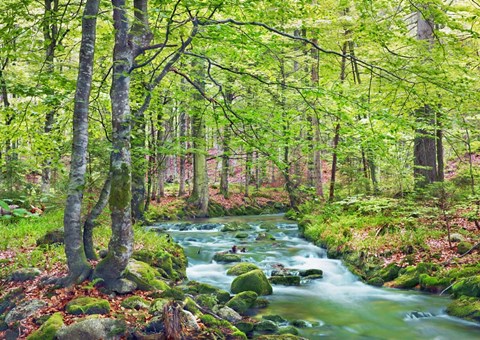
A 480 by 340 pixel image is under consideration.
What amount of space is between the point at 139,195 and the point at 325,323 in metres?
8.48

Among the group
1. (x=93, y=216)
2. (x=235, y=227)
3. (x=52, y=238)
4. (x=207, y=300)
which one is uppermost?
(x=93, y=216)

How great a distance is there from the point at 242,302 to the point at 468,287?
4.38m

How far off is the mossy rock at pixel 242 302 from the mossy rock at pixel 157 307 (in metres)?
1.74

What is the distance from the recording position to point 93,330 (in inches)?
212

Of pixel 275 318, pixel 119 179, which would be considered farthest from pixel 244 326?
pixel 119 179

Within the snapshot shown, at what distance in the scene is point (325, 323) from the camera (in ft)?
24.6

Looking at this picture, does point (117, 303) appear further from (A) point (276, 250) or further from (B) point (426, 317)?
(A) point (276, 250)

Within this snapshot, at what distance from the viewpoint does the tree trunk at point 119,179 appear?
6.74 m

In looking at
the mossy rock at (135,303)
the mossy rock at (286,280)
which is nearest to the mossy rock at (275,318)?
the mossy rock at (135,303)

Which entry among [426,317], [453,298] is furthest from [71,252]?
[453,298]

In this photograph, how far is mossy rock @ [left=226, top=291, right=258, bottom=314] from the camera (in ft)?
24.6

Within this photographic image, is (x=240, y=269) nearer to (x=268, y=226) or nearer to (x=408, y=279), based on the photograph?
(x=408, y=279)

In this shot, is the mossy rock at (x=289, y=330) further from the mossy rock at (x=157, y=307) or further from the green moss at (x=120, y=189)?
the green moss at (x=120, y=189)

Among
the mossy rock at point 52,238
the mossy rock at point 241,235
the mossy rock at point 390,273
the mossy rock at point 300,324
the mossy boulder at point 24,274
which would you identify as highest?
the mossy rock at point 52,238
